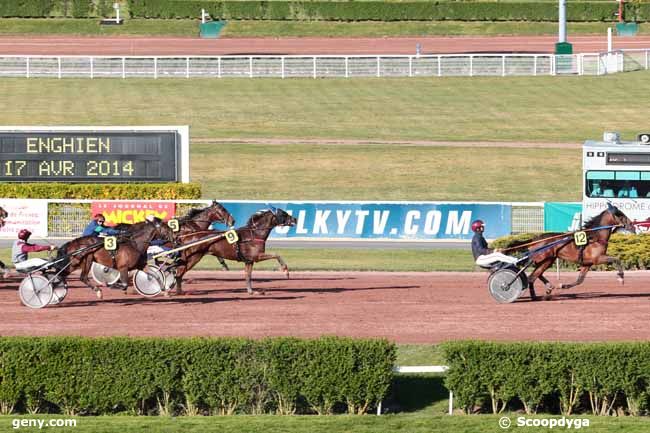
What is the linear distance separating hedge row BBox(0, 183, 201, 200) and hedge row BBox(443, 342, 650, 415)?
1839 centimetres

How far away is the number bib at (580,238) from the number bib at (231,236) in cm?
567

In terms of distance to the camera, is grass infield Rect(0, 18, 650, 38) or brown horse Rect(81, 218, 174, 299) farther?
grass infield Rect(0, 18, 650, 38)

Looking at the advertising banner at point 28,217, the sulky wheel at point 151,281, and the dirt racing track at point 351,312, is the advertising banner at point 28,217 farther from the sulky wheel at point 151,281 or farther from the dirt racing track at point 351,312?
the sulky wheel at point 151,281

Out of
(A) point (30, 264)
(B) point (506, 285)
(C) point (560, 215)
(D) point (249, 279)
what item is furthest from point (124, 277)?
(C) point (560, 215)

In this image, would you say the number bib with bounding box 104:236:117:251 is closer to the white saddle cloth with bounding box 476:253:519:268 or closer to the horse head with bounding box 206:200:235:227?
the horse head with bounding box 206:200:235:227

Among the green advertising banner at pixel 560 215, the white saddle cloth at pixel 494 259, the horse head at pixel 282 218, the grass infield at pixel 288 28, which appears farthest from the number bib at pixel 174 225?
the grass infield at pixel 288 28

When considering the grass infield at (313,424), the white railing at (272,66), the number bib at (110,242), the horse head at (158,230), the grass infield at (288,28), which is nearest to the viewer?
the grass infield at (313,424)

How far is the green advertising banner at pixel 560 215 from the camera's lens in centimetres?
3105

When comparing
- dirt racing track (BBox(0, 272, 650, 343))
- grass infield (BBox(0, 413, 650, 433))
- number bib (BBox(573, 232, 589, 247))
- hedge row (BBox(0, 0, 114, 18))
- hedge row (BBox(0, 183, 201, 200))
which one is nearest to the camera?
grass infield (BBox(0, 413, 650, 433))

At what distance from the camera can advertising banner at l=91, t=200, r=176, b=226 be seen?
1238 inches

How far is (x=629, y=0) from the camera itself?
2808 inches

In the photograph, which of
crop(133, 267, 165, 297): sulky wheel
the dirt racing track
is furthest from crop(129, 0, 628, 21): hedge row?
crop(133, 267, 165, 297): sulky wheel

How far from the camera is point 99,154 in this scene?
32.9 m

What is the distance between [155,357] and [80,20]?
177ft
